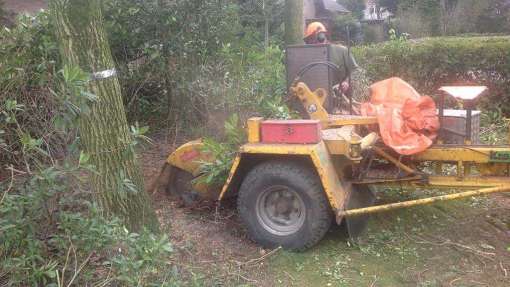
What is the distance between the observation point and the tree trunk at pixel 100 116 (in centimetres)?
405

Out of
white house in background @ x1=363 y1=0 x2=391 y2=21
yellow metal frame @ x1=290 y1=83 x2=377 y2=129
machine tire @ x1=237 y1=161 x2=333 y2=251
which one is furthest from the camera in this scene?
white house in background @ x1=363 y1=0 x2=391 y2=21

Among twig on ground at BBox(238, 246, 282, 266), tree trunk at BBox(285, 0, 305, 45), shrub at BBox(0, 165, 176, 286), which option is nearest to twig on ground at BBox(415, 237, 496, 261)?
twig on ground at BBox(238, 246, 282, 266)

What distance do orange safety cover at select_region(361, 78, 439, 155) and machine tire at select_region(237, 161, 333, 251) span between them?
2.64 feet

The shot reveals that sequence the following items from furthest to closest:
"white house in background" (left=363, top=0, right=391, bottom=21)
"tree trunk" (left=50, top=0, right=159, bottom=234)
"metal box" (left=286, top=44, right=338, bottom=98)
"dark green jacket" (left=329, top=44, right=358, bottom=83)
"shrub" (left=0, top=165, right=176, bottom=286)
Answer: "white house in background" (left=363, top=0, right=391, bottom=21), "dark green jacket" (left=329, top=44, right=358, bottom=83), "metal box" (left=286, top=44, right=338, bottom=98), "tree trunk" (left=50, top=0, right=159, bottom=234), "shrub" (left=0, top=165, right=176, bottom=286)

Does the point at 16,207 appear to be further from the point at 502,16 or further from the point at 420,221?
the point at 502,16

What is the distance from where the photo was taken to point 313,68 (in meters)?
5.51

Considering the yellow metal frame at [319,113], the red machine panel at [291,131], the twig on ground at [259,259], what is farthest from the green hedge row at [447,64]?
the twig on ground at [259,259]

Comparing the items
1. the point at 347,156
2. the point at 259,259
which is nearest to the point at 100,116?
the point at 259,259

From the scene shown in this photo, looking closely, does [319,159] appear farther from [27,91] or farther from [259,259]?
[27,91]

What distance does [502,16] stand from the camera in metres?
27.2

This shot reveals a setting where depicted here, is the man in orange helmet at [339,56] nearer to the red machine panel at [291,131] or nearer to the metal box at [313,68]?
the metal box at [313,68]

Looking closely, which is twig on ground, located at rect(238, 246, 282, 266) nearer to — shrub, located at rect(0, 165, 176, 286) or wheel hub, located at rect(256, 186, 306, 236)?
wheel hub, located at rect(256, 186, 306, 236)

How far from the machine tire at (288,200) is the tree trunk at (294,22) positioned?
20.1 ft

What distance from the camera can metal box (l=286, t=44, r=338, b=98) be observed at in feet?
17.9
